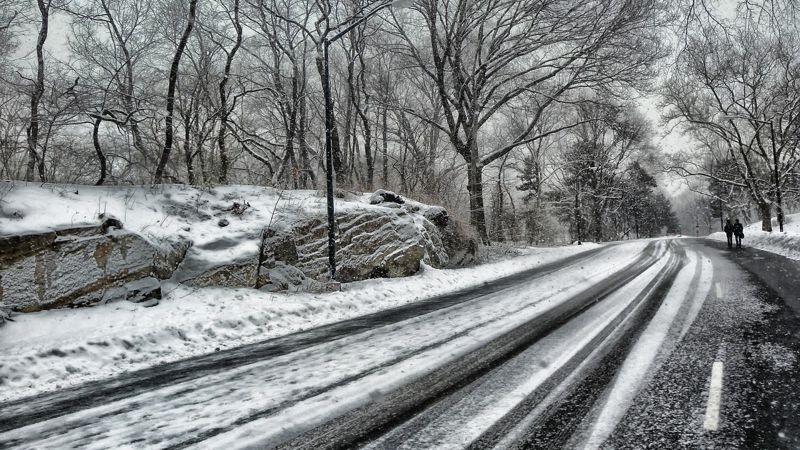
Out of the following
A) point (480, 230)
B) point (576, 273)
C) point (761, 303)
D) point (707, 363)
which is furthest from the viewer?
point (480, 230)

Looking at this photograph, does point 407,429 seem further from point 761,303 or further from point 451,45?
point 451,45

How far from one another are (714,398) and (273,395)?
11.8 ft

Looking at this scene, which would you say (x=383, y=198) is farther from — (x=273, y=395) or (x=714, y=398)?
(x=714, y=398)

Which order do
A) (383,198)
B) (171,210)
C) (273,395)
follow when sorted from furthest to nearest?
(383,198), (171,210), (273,395)

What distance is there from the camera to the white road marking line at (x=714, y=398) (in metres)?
3.12

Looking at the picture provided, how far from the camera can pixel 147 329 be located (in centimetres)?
684

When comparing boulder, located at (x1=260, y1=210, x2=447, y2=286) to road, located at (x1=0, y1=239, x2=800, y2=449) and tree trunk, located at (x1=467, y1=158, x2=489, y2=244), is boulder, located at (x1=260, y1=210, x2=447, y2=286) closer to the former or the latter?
road, located at (x1=0, y1=239, x2=800, y2=449)

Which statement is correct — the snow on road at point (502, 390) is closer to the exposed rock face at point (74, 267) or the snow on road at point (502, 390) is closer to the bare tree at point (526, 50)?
the exposed rock face at point (74, 267)

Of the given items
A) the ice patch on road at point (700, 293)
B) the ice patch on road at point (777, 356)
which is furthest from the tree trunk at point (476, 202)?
the ice patch on road at point (777, 356)

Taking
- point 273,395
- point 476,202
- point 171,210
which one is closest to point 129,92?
point 171,210

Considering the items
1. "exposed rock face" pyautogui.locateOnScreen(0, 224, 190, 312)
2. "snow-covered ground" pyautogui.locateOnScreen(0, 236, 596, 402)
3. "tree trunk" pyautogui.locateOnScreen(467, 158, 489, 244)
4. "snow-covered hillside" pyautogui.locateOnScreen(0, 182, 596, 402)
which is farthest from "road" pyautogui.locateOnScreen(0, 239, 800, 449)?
"tree trunk" pyautogui.locateOnScreen(467, 158, 489, 244)

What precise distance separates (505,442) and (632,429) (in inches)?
35.3

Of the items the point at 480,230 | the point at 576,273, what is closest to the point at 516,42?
the point at 480,230

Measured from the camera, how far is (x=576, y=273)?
13773 mm
